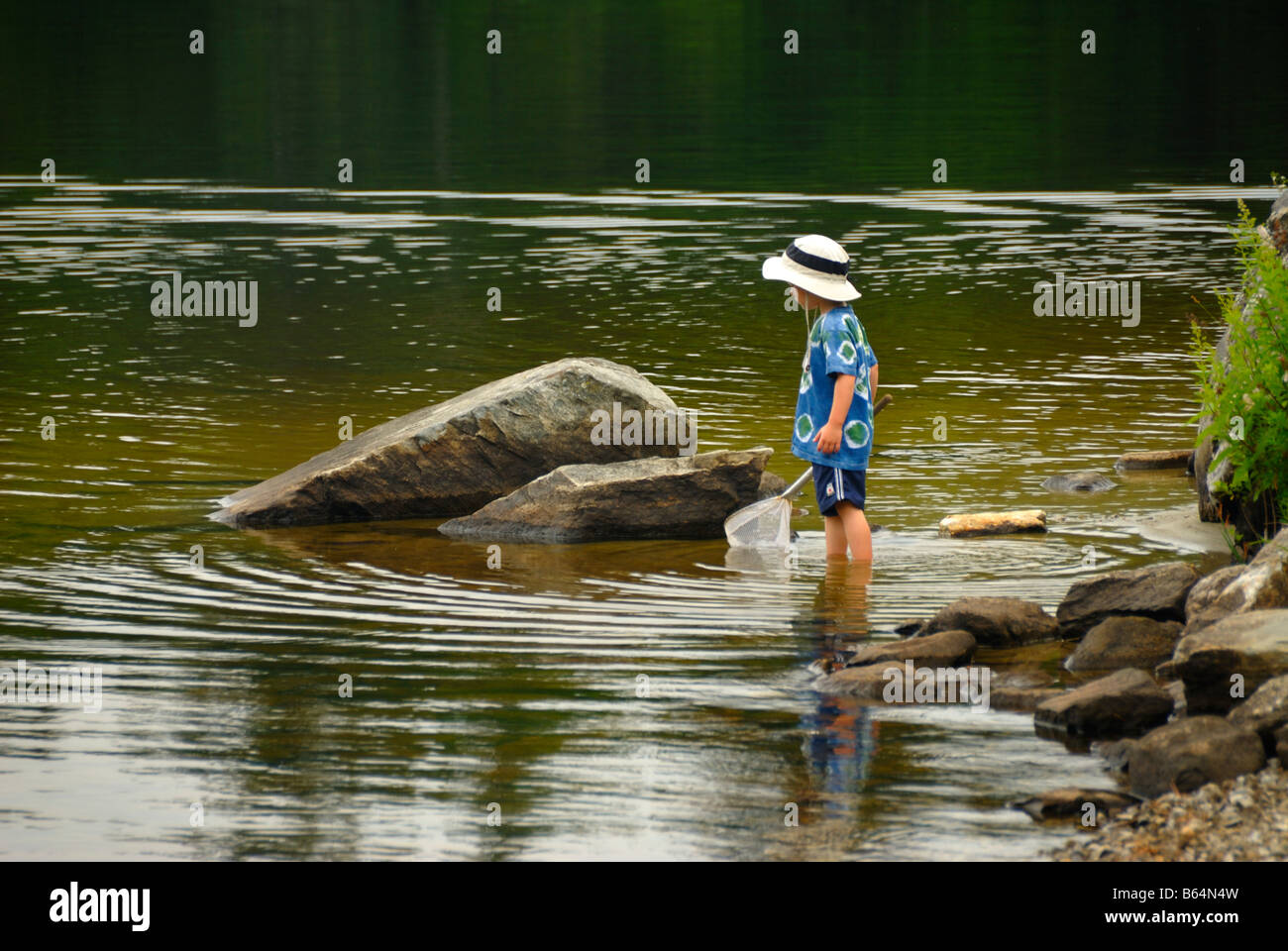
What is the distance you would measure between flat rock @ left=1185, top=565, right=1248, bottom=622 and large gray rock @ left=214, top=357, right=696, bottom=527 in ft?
13.4

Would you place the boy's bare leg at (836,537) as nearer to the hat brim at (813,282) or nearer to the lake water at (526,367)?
the lake water at (526,367)

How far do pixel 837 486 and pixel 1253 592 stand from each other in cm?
262

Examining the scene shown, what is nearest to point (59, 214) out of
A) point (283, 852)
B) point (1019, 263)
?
point (1019, 263)

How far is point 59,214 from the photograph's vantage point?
2705 centimetres

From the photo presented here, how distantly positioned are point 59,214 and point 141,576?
1920 centimetres

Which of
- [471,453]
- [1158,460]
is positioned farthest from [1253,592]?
[471,453]

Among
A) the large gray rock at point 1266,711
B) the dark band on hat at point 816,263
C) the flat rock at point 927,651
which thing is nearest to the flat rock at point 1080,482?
the dark band on hat at point 816,263

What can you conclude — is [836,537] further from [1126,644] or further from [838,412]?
[1126,644]

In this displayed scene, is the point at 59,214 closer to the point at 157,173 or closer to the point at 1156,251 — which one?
the point at 157,173

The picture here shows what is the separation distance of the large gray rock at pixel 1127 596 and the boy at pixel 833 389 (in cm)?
158

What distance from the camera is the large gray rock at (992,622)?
26.0 ft

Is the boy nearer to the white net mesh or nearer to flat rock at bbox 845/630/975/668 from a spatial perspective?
the white net mesh

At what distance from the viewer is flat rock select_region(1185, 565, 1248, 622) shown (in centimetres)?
762
